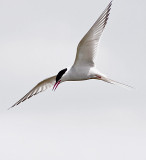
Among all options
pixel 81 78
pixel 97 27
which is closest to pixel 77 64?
pixel 81 78

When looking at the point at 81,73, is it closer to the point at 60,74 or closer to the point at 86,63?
the point at 86,63

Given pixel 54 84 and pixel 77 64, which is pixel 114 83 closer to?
pixel 77 64

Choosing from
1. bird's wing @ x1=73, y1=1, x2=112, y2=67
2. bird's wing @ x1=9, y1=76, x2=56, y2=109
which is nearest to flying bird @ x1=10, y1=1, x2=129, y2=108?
bird's wing @ x1=73, y1=1, x2=112, y2=67

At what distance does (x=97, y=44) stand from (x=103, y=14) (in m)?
1.09

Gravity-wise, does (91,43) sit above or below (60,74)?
above

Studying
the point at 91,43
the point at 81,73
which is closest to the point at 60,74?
the point at 81,73

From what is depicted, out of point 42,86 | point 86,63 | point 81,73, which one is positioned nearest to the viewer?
point 81,73

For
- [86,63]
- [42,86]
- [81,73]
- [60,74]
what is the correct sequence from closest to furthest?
[81,73] → [86,63] → [60,74] → [42,86]

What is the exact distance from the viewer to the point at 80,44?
16.4 meters

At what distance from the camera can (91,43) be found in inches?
650

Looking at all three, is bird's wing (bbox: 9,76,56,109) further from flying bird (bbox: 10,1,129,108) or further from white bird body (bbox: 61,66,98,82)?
white bird body (bbox: 61,66,98,82)

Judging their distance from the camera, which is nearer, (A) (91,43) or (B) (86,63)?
(A) (91,43)

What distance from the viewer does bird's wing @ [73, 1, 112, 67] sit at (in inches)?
622

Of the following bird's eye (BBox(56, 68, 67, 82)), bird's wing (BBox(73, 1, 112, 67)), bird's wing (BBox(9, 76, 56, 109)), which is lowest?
bird's wing (BBox(9, 76, 56, 109))
